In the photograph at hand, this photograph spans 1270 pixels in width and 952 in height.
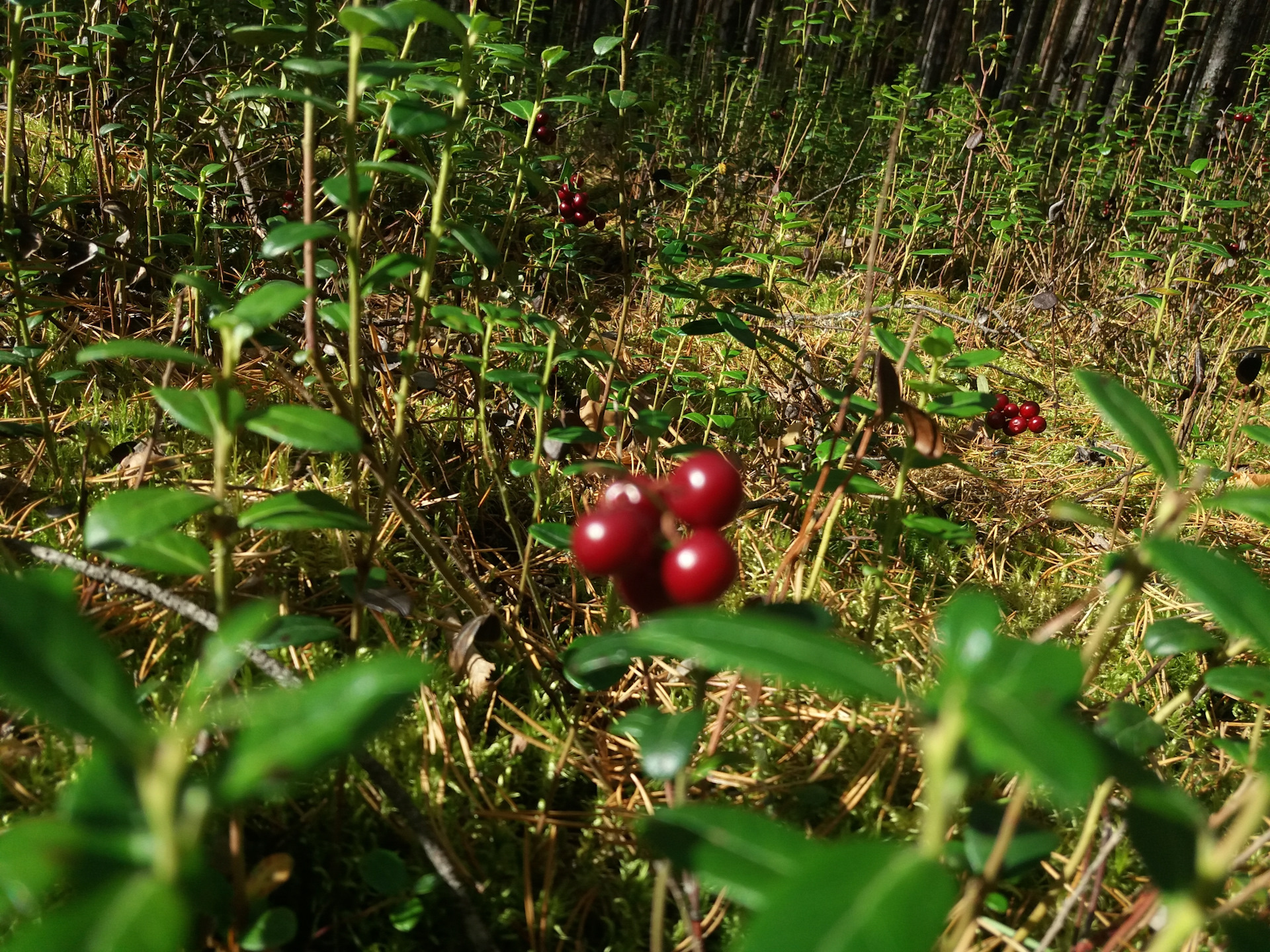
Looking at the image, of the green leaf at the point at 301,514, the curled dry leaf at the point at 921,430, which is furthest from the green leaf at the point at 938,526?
the green leaf at the point at 301,514

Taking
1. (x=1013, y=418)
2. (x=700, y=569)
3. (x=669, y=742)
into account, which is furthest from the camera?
(x=1013, y=418)

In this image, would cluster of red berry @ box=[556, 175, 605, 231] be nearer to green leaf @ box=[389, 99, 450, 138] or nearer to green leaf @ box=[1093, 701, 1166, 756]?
green leaf @ box=[389, 99, 450, 138]

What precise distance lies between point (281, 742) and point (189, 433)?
2.05 meters

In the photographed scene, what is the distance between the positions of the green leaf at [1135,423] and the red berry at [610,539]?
0.62m

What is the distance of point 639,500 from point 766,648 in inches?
12.1

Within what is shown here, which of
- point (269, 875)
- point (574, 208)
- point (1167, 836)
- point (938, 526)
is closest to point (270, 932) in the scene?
point (269, 875)

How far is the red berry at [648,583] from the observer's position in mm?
955

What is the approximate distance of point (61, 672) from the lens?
0.63 meters

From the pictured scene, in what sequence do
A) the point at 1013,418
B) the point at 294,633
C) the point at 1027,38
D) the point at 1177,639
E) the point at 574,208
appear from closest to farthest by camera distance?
the point at 294,633 < the point at 1177,639 < the point at 574,208 < the point at 1013,418 < the point at 1027,38

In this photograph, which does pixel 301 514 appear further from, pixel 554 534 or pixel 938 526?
pixel 938 526

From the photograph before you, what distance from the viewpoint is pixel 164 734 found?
143 cm

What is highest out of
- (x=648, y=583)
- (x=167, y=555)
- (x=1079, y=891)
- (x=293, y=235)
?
(x=293, y=235)

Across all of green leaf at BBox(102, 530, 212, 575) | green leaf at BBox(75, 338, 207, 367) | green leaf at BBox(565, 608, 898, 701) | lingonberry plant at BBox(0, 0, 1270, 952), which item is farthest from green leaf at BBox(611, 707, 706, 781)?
green leaf at BBox(75, 338, 207, 367)

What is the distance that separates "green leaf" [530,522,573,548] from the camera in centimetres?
155
